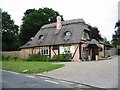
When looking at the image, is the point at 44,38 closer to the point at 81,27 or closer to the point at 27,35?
the point at 81,27

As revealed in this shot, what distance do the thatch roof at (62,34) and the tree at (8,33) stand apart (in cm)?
1927

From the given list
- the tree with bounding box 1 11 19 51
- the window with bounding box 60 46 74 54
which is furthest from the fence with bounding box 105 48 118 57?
the tree with bounding box 1 11 19 51

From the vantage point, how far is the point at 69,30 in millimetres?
47938

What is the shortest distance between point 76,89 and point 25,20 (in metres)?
66.9

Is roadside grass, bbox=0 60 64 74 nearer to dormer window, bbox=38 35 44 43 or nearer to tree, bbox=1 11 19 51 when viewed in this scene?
dormer window, bbox=38 35 44 43

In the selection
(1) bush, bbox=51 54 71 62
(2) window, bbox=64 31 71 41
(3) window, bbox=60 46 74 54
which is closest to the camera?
(1) bush, bbox=51 54 71 62

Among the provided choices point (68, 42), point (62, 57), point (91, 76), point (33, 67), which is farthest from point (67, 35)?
point (91, 76)

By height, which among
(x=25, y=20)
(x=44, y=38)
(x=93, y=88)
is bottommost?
(x=93, y=88)

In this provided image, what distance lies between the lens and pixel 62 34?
48.5 metres

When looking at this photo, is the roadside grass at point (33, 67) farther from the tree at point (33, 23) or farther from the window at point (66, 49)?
the tree at point (33, 23)

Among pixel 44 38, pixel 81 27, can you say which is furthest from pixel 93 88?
pixel 44 38

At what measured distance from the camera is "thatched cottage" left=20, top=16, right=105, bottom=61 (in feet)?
150

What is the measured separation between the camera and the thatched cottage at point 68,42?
150 ft

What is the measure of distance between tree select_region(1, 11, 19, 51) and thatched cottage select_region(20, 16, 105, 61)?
19.7 metres
